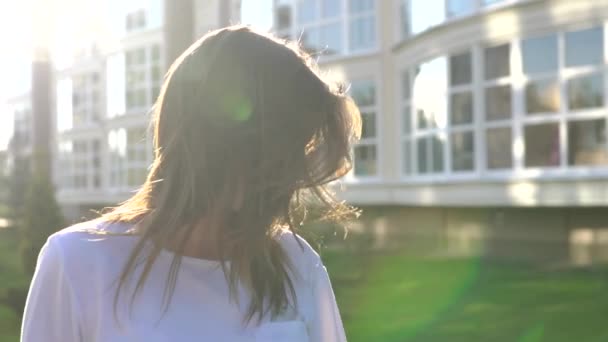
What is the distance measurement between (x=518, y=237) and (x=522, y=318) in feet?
23.6

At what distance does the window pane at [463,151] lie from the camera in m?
16.6

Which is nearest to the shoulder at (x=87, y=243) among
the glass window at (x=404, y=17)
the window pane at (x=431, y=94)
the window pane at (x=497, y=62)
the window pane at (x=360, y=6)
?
the window pane at (x=497, y=62)

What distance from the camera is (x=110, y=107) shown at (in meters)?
33.1

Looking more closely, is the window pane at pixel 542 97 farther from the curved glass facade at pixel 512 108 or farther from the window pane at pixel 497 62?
the window pane at pixel 497 62

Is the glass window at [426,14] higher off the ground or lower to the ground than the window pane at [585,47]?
higher

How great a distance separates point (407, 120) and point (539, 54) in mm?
4365

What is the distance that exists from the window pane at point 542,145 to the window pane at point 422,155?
115 inches

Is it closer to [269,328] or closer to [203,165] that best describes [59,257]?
[203,165]

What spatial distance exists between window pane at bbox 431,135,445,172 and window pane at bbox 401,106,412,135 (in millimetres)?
1207

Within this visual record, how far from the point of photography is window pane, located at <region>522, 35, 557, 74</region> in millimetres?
14898

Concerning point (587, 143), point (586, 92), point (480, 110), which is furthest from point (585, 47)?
point (480, 110)

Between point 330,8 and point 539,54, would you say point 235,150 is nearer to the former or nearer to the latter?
point 539,54

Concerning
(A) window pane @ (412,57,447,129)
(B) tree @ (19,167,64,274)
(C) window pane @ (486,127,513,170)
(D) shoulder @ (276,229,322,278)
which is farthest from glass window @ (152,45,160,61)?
(D) shoulder @ (276,229,322,278)

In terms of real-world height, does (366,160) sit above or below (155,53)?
below
